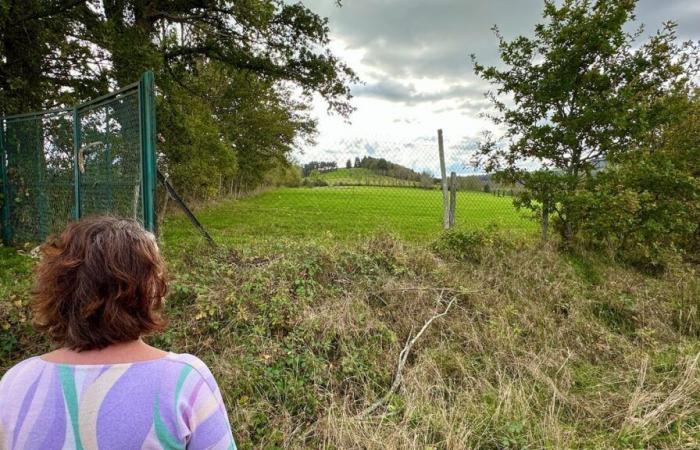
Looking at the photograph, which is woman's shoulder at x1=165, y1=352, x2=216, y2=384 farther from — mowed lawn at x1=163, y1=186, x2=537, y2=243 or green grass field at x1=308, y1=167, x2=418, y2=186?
green grass field at x1=308, y1=167, x2=418, y2=186

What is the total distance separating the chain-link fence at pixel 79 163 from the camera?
3.98 m

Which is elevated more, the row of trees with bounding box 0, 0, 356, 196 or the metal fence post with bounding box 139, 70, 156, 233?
the row of trees with bounding box 0, 0, 356, 196

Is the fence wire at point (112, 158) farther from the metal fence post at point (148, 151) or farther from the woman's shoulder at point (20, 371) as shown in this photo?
the woman's shoulder at point (20, 371)

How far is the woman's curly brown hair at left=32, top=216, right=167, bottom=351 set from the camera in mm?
1018

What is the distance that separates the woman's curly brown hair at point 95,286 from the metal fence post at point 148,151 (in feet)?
10.1

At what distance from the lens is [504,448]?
8.36 feet

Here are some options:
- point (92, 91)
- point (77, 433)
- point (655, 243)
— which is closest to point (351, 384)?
point (77, 433)

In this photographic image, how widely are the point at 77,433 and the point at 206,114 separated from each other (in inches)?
428

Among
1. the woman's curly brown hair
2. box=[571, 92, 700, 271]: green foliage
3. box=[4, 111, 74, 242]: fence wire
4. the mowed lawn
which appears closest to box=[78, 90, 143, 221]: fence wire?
box=[4, 111, 74, 242]: fence wire

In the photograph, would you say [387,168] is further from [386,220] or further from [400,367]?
[400,367]

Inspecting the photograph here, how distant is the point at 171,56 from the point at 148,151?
6.75 meters

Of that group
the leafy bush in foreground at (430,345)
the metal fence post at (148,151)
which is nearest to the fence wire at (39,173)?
the leafy bush in foreground at (430,345)

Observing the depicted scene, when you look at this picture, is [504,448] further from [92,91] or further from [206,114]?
[206,114]

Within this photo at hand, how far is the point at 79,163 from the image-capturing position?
5207mm
